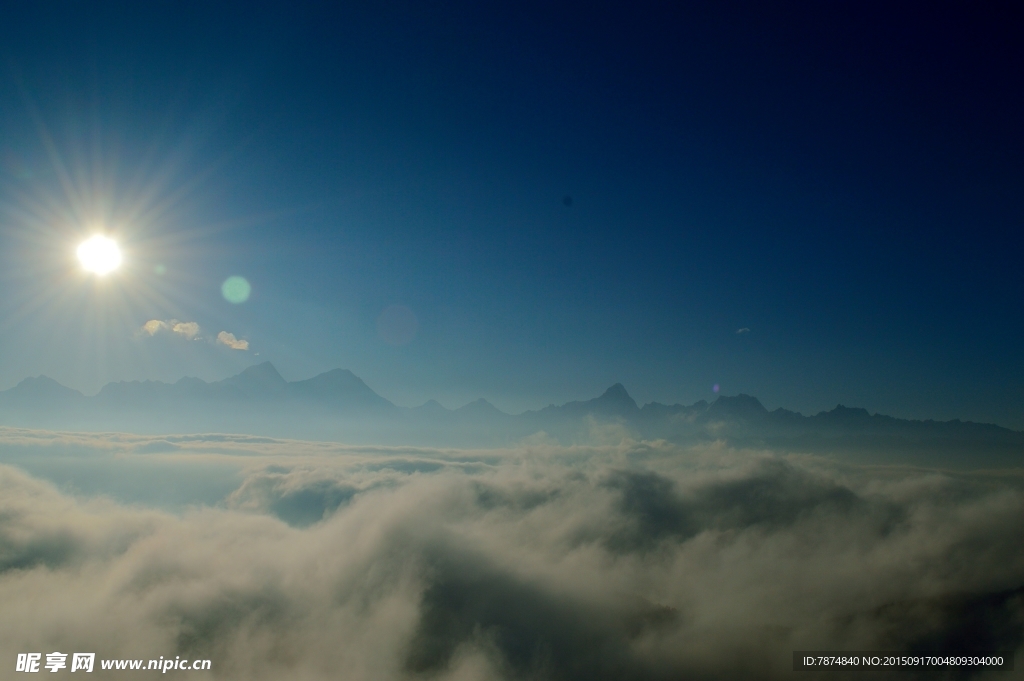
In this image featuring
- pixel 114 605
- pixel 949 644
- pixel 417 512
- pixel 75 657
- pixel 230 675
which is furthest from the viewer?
pixel 417 512

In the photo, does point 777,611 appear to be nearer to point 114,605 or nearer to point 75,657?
point 75,657

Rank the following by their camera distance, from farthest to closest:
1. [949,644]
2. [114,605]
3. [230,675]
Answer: [949,644]
[114,605]
[230,675]

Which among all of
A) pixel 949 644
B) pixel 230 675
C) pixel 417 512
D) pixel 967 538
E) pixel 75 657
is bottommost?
pixel 949 644

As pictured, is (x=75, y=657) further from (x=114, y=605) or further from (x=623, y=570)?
(x=623, y=570)

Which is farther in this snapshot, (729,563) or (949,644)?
(729,563)

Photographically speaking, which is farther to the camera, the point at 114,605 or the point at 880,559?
the point at 880,559

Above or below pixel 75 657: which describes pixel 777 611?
below

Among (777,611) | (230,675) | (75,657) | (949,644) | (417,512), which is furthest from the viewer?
(417,512)

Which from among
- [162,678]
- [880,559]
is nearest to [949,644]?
[880,559]

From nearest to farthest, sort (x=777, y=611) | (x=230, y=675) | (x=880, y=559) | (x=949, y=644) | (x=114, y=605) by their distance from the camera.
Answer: (x=230, y=675)
(x=114, y=605)
(x=949, y=644)
(x=777, y=611)
(x=880, y=559)

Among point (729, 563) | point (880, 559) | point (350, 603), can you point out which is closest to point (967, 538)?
point (880, 559)
